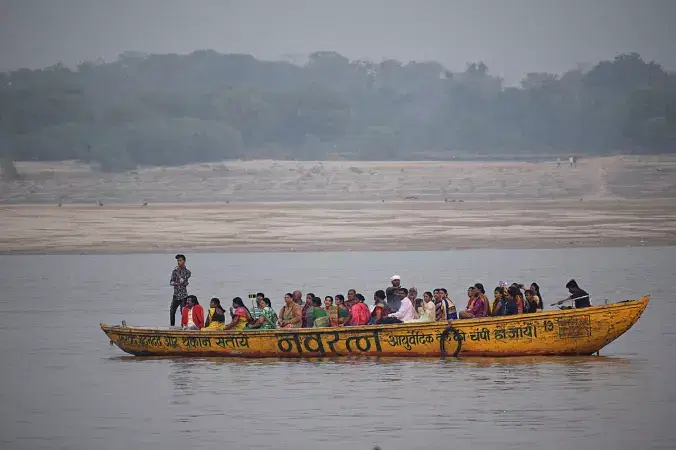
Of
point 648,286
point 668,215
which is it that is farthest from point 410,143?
point 648,286

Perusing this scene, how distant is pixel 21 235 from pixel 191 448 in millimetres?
37741

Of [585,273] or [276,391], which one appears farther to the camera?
[585,273]

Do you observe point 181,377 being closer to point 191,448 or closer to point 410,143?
point 191,448

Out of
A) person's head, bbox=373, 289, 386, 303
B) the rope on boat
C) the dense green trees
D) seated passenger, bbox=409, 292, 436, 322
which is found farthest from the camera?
the dense green trees

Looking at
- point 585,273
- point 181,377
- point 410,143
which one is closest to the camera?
point 181,377

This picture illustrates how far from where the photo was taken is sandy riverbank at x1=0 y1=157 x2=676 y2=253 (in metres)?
52.8

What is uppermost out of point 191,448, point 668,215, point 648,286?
point 668,215

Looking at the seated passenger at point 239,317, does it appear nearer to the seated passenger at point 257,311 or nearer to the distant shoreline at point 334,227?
the seated passenger at point 257,311

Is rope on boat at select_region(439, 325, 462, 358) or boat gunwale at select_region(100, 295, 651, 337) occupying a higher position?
boat gunwale at select_region(100, 295, 651, 337)

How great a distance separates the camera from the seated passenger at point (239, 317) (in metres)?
25.4

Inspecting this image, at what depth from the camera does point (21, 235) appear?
180ft

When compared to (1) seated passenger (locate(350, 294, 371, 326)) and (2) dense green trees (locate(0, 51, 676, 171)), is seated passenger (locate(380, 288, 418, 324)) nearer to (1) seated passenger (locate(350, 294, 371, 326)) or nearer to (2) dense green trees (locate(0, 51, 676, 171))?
(1) seated passenger (locate(350, 294, 371, 326))

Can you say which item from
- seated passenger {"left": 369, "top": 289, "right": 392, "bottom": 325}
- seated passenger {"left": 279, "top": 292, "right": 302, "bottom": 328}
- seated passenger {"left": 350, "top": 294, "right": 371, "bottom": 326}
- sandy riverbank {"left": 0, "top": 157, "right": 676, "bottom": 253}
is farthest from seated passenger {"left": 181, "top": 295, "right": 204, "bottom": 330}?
sandy riverbank {"left": 0, "top": 157, "right": 676, "bottom": 253}

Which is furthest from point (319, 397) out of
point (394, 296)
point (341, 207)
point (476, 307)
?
point (341, 207)
